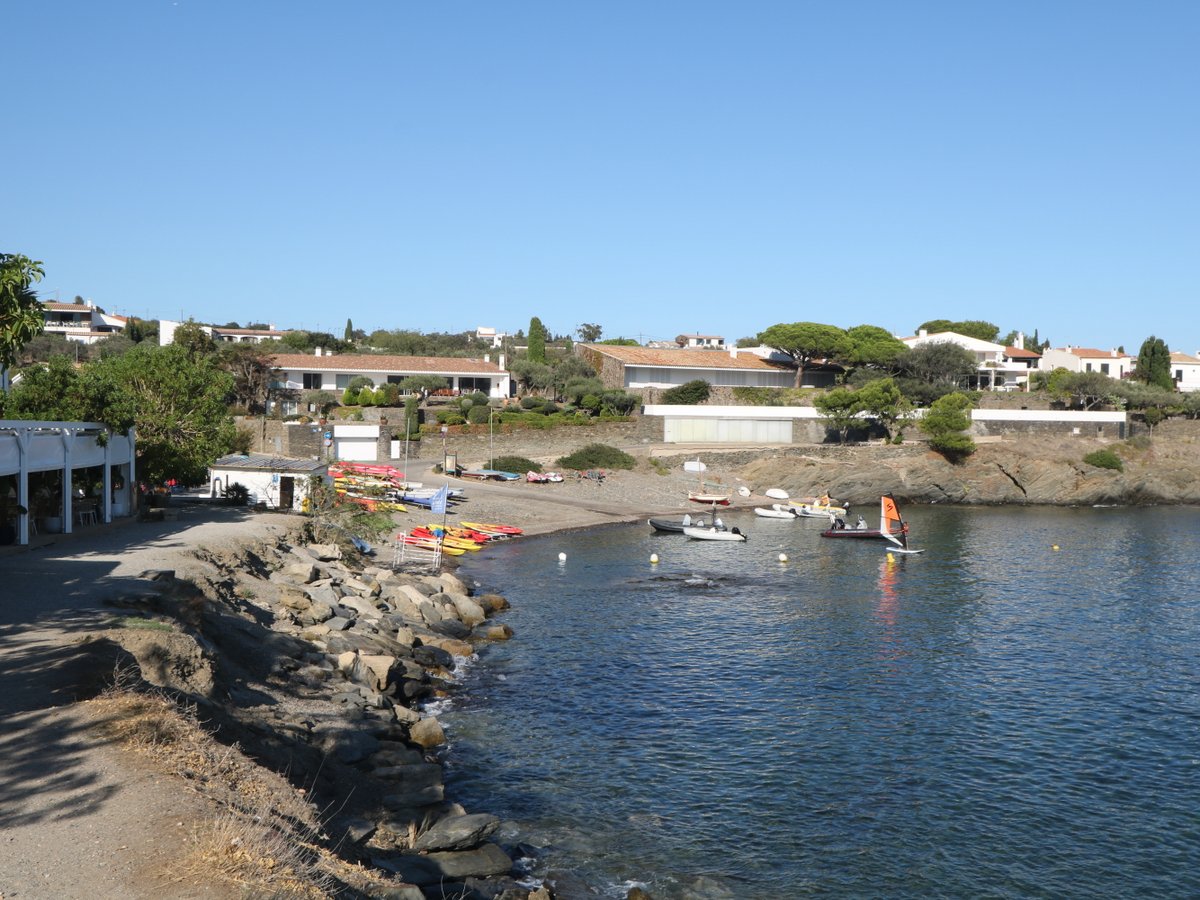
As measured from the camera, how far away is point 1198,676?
27.9 meters

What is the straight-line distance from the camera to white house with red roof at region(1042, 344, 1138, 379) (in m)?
109

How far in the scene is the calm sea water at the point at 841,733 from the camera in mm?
16703

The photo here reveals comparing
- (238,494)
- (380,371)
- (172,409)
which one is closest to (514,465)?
(380,371)

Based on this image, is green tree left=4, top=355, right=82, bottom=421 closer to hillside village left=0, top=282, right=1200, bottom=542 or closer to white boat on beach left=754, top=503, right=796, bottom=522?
hillside village left=0, top=282, right=1200, bottom=542

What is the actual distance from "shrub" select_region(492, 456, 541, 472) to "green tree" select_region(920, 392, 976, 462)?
3078 cm

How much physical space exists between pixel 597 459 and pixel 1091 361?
7137 centimetres

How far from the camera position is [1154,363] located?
102250mm

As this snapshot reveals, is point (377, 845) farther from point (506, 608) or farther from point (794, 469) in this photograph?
point (794, 469)

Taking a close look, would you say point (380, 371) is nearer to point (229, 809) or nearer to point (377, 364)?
point (377, 364)

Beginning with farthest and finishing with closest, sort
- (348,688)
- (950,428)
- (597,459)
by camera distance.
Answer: (950,428), (597,459), (348,688)

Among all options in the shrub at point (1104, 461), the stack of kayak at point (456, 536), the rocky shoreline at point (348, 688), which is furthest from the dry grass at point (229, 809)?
the shrub at point (1104, 461)

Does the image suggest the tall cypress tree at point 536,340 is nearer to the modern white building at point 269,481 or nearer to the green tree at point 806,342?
the green tree at point 806,342

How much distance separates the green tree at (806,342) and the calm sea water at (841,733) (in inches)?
2010

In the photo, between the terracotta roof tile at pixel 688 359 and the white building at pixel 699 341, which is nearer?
the terracotta roof tile at pixel 688 359
